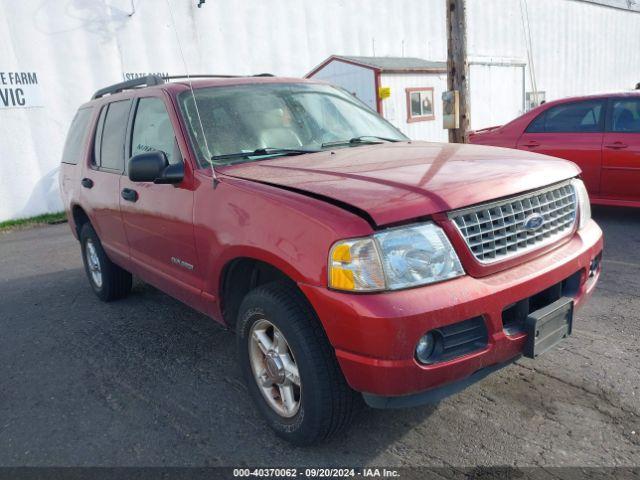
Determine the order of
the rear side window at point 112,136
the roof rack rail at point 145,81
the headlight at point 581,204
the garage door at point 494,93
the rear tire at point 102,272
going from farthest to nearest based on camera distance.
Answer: the garage door at point 494,93, the rear tire at point 102,272, the rear side window at point 112,136, the roof rack rail at point 145,81, the headlight at point 581,204

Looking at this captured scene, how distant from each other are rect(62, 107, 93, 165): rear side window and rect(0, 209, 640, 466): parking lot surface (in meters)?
1.64

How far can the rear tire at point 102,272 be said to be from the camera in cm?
487

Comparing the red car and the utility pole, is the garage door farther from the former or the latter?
the red car

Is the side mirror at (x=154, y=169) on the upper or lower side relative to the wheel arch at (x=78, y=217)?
upper

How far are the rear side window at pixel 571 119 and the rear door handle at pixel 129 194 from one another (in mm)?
5476

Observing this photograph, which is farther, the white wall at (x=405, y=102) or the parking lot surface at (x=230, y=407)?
the white wall at (x=405, y=102)

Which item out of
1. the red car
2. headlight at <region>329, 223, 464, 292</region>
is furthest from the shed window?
headlight at <region>329, 223, 464, 292</region>

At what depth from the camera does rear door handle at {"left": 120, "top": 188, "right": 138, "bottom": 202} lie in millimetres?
3701

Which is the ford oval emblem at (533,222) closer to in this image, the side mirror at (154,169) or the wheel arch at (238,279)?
the wheel arch at (238,279)

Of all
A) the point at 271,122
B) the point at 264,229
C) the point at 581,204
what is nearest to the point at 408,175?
the point at 264,229

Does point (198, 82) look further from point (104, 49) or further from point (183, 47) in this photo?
point (183, 47)

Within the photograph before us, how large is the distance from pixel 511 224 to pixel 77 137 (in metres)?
4.38

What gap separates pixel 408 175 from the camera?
2527 millimetres

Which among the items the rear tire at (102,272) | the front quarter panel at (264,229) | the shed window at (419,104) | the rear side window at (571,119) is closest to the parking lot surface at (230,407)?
the rear tire at (102,272)
